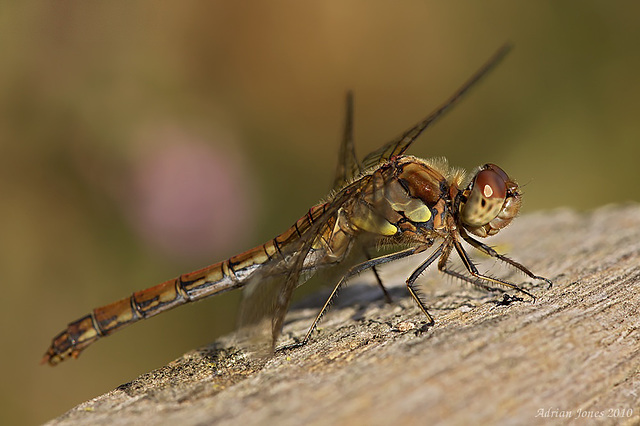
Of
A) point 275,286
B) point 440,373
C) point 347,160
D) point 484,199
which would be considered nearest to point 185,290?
point 275,286

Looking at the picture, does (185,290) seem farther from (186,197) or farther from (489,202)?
(489,202)

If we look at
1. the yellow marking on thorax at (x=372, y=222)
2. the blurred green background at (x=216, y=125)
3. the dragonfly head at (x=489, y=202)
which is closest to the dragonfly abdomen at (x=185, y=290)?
the yellow marking on thorax at (x=372, y=222)

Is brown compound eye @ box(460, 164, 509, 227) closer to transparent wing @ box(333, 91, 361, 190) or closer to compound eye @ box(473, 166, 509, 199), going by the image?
compound eye @ box(473, 166, 509, 199)

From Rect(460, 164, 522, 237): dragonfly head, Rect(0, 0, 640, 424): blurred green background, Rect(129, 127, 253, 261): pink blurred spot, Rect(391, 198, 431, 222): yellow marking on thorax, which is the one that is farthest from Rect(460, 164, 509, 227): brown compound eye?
Rect(129, 127, 253, 261): pink blurred spot

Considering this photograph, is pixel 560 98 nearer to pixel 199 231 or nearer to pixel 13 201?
pixel 199 231

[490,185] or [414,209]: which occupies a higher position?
[414,209]

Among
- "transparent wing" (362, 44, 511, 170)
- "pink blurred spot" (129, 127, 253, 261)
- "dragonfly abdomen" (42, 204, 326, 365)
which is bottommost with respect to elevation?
"dragonfly abdomen" (42, 204, 326, 365)

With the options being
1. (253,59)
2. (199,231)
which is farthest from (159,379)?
(253,59)

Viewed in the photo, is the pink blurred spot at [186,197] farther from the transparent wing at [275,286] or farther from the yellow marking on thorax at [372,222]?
the yellow marking on thorax at [372,222]
